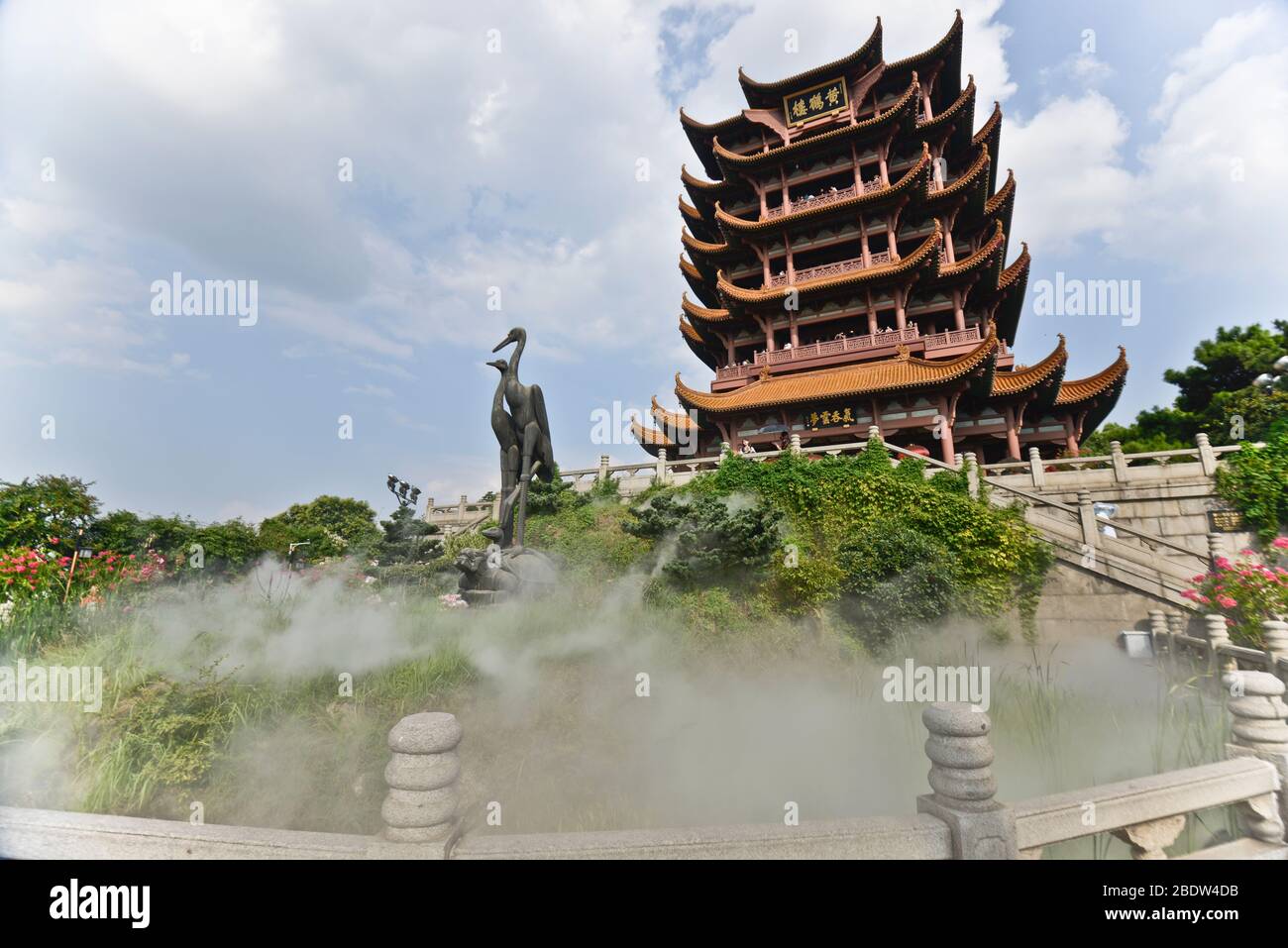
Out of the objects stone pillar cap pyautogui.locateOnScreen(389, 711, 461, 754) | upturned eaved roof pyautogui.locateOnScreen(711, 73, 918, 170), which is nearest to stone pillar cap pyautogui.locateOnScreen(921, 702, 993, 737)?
stone pillar cap pyautogui.locateOnScreen(389, 711, 461, 754)

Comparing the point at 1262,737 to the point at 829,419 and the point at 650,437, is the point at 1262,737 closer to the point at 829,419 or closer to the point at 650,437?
the point at 829,419

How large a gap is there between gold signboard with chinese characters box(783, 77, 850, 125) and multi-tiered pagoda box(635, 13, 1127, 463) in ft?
0.18

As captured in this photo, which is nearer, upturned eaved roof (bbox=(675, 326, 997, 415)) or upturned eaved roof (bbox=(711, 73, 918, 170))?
upturned eaved roof (bbox=(675, 326, 997, 415))

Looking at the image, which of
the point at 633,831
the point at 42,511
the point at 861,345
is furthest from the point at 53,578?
the point at 861,345

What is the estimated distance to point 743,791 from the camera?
4.89 metres

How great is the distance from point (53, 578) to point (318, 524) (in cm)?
3228

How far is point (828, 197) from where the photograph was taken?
20.5m

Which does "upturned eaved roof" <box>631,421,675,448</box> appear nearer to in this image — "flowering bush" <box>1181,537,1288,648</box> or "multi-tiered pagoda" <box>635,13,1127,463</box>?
"multi-tiered pagoda" <box>635,13,1127,463</box>

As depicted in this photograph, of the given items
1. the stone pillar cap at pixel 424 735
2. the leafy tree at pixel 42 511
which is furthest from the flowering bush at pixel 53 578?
the stone pillar cap at pixel 424 735

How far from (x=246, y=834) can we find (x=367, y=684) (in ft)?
9.57

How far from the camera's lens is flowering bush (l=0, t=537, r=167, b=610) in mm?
6102

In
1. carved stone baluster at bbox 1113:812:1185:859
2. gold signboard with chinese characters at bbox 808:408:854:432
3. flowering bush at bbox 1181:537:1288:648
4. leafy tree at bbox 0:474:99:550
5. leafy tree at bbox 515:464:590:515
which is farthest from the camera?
gold signboard with chinese characters at bbox 808:408:854:432

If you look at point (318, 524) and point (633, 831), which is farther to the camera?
point (318, 524)

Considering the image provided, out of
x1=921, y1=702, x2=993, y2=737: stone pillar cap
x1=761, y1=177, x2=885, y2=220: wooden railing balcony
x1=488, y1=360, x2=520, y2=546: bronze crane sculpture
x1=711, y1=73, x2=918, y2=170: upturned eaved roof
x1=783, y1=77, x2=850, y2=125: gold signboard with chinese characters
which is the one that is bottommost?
x1=921, y1=702, x2=993, y2=737: stone pillar cap
